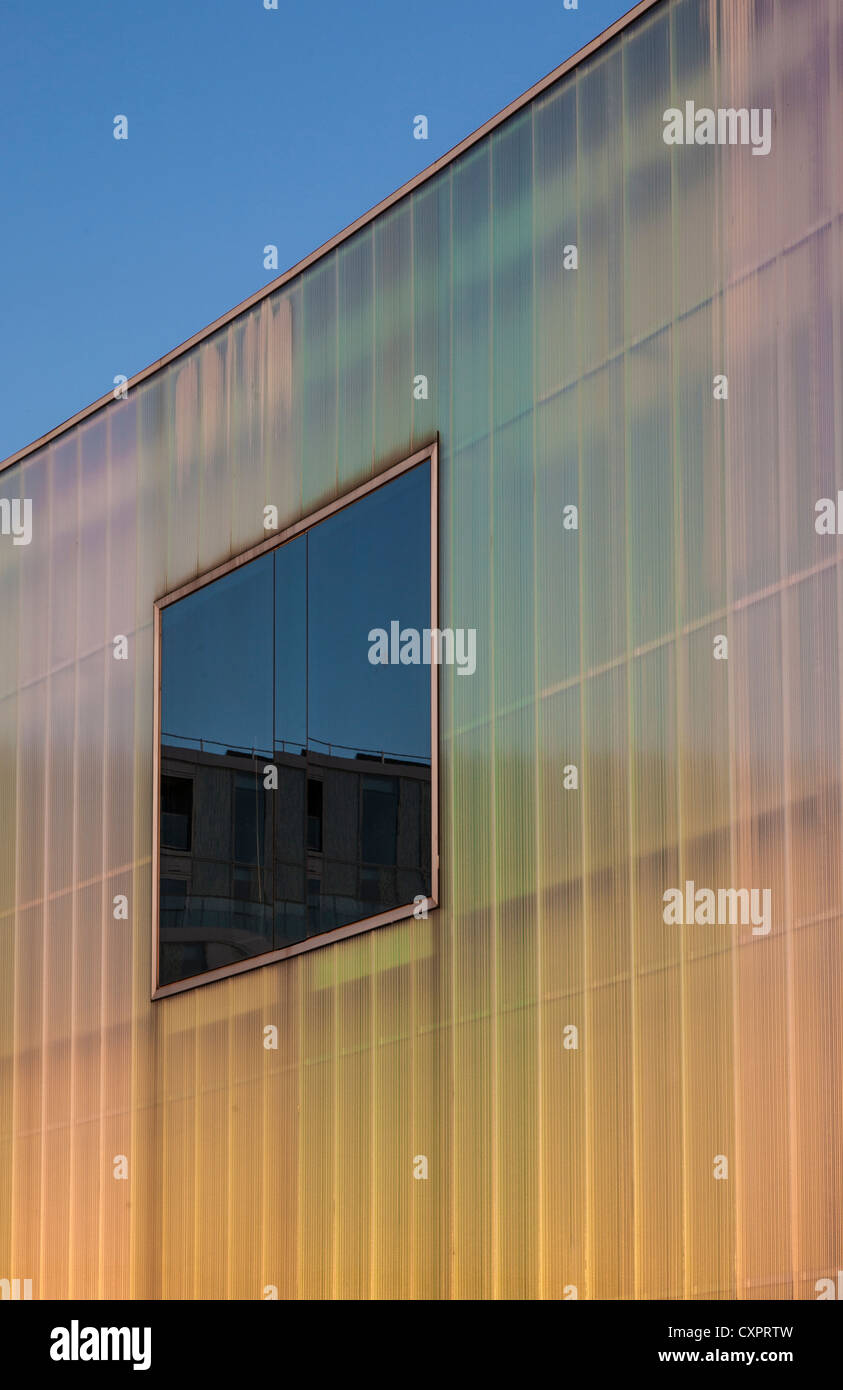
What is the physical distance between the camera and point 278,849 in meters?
20.3

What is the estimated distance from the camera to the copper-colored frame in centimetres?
1845

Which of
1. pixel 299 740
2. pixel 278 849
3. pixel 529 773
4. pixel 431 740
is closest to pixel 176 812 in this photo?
pixel 278 849

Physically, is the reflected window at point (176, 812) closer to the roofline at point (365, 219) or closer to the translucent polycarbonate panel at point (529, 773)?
the translucent polycarbonate panel at point (529, 773)

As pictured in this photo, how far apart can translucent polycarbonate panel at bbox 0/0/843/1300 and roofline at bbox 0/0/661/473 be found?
80 mm

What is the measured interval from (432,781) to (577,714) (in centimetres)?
210

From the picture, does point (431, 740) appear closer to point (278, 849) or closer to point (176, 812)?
point (278, 849)

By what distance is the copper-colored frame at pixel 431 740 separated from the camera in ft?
60.5

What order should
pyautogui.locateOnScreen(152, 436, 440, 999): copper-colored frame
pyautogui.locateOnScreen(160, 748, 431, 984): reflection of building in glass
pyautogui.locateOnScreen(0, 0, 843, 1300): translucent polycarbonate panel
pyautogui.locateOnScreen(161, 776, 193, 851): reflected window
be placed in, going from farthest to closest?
1. pyautogui.locateOnScreen(161, 776, 193, 851): reflected window
2. pyautogui.locateOnScreen(160, 748, 431, 984): reflection of building in glass
3. pyautogui.locateOnScreen(152, 436, 440, 999): copper-colored frame
4. pyautogui.locateOnScreen(0, 0, 843, 1300): translucent polycarbonate panel

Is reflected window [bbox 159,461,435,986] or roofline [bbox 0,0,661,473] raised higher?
roofline [bbox 0,0,661,473]

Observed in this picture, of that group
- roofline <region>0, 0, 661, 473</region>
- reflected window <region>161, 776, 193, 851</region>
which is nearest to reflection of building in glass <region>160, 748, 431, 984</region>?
reflected window <region>161, 776, 193, 851</region>

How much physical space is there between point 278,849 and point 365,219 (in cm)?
611

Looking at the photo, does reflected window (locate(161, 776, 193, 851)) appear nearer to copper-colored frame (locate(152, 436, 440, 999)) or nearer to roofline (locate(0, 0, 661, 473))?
copper-colored frame (locate(152, 436, 440, 999))
